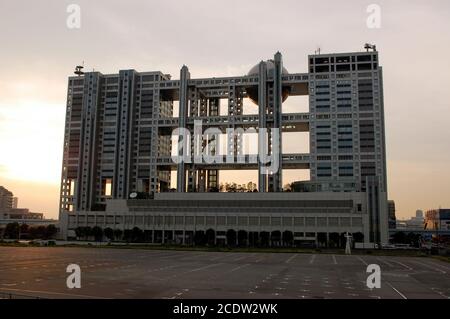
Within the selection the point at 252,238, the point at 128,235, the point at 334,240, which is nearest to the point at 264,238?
the point at 252,238

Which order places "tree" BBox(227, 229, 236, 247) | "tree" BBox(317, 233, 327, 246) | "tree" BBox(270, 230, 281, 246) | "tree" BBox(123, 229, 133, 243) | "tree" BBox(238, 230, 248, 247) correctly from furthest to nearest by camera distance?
"tree" BBox(123, 229, 133, 243), "tree" BBox(317, 233, 327, 246), "tree" BBox(227, 229, 236, 247), "tree" BBox(238, 230, 248, 247), "tree" BBox(270, 230, 281, 246)

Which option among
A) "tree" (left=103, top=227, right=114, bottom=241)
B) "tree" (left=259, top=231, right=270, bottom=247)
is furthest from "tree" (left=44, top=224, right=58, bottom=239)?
"tree" (left=259, top=231, right=270, bottom=247)

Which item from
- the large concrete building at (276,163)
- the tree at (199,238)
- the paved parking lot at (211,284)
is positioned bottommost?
the tree at (199,238)

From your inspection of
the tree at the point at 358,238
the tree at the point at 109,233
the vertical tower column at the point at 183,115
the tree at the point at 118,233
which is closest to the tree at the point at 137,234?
the tree at the point at 118,233

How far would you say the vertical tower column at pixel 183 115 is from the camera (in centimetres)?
18821

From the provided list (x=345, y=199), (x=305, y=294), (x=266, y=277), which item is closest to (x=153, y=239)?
(x=345, y=199)

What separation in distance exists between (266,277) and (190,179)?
147m

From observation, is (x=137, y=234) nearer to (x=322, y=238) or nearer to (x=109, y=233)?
(x=109, y=233)

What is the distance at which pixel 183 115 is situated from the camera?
195 meters

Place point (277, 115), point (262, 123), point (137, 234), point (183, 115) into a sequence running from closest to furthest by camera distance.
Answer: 1. point (137, 234)
2. point (262, 123)
3. point (277, 115)
4. point (183, 115)

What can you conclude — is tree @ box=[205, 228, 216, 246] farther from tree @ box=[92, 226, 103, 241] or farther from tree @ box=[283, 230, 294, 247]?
tree @ box=[92, 226, 103, 241]

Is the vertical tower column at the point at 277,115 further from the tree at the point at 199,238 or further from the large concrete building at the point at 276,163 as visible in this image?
the tree at the point at 199,238

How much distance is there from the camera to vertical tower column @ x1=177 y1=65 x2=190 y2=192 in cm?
18821
